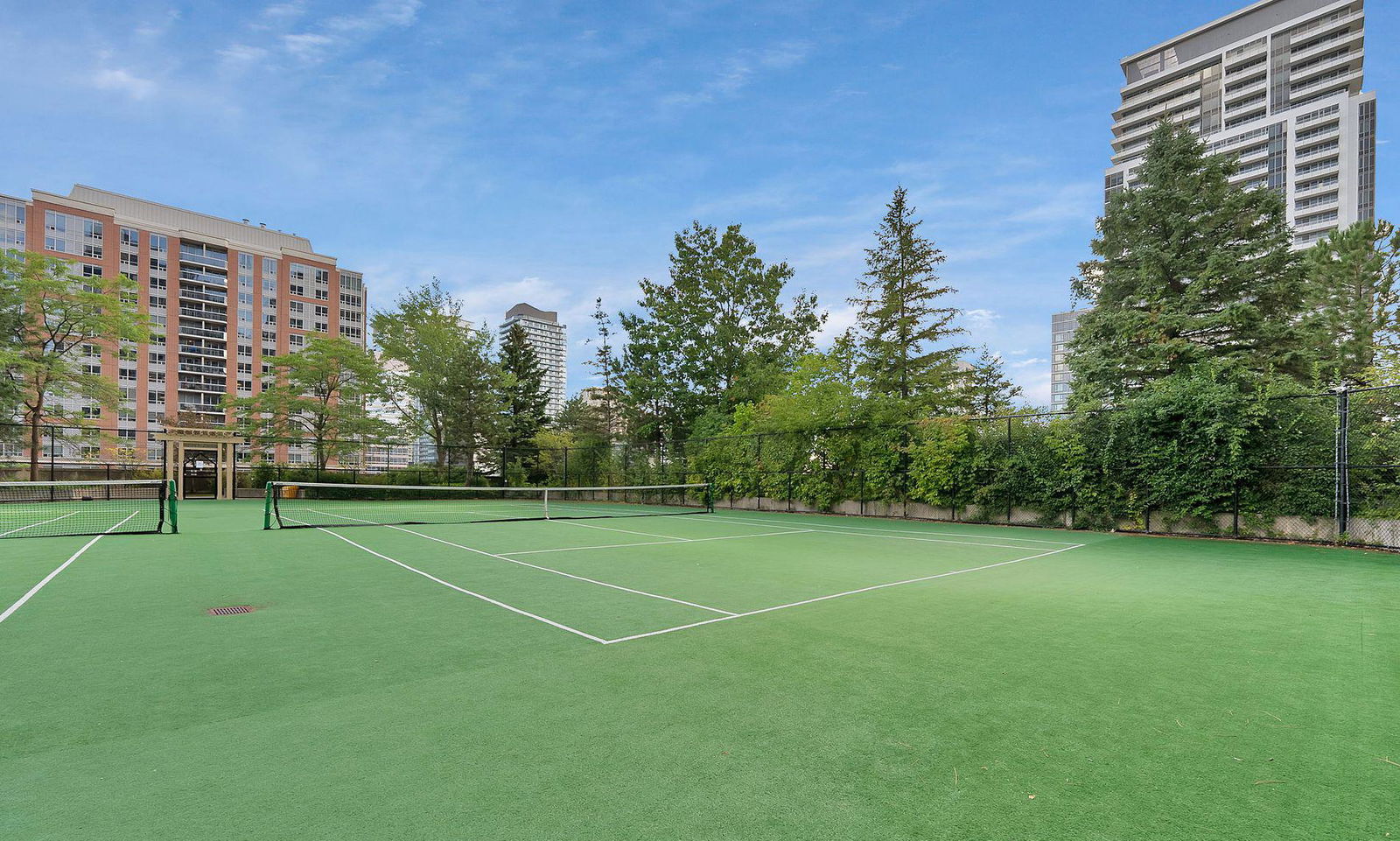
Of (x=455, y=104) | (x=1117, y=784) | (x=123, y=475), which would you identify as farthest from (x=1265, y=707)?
(x=123, y=475)

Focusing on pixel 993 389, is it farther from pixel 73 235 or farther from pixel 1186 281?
pixel 73 235

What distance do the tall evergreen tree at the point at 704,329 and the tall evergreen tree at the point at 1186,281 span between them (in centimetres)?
1512

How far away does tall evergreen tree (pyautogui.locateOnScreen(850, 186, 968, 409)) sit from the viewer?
92.1ft

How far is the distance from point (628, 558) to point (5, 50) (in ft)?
67.8

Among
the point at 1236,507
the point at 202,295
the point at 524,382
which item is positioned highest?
the point at 202,295

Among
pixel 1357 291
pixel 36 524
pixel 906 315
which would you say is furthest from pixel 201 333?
pixel 1357 291

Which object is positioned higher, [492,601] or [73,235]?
[73,235]

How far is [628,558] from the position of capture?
9242 millimetres

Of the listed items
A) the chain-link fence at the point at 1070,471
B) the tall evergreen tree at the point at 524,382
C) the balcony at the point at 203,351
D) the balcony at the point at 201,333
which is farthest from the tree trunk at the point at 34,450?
the balcony at the point at 201,333

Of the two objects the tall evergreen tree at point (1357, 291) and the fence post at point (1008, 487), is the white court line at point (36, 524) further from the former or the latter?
the tall evergreen tree at point (1357, 291)

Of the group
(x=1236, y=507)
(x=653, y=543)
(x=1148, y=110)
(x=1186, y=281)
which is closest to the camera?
(x=653, y=543)

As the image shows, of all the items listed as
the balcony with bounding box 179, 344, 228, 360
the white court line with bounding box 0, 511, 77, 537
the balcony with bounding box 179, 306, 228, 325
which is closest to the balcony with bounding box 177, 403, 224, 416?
the balcony with bounding box 179, 344, 228, 360

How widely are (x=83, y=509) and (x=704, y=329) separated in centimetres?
2542

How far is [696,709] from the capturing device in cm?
331
